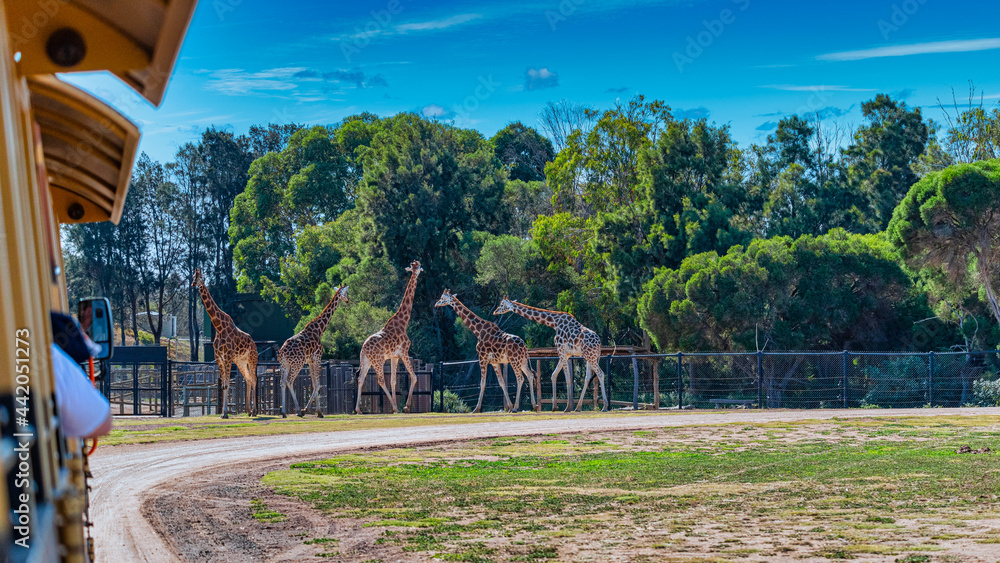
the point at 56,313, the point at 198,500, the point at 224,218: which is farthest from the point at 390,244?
the point at 56,313

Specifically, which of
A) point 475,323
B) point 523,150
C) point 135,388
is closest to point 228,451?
point 475,323

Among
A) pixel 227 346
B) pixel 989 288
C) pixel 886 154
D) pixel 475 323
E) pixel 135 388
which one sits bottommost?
pixel 135 388

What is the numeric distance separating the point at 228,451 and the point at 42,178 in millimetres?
10864

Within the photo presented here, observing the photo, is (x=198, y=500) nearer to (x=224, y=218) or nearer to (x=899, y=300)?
(x=899, y=300)

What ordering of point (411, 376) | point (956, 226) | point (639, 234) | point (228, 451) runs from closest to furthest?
1. point (228, 451)
2. point (411, 376)
3. point (956, 226)
4. point (639, 234)

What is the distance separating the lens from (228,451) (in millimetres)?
14141

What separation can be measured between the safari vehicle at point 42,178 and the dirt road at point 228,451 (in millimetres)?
3366

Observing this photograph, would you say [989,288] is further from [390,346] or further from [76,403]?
[76,403]

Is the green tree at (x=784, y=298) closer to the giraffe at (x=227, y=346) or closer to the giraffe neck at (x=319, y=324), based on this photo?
the giraffe neck at (x=319, y=324)

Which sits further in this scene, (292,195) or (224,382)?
(292,195)

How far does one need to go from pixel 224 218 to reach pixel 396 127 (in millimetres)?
26002

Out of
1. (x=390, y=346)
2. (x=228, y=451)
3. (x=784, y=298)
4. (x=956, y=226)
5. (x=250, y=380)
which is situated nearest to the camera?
(x=228, y=451)

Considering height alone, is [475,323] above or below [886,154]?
below

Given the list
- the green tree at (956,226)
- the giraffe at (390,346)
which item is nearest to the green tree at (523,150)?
the green tree at (956,226)
